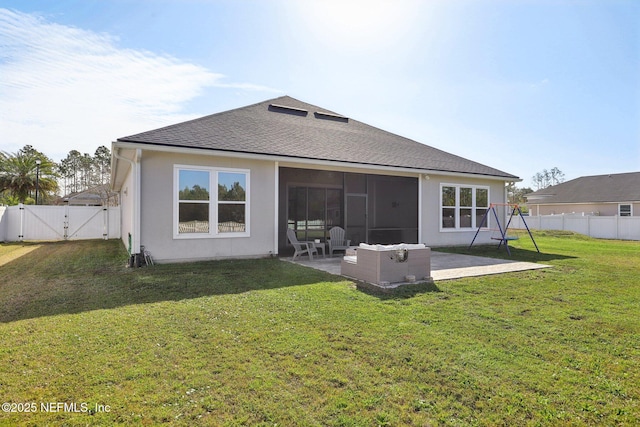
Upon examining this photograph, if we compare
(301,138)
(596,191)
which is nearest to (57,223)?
(301,138)

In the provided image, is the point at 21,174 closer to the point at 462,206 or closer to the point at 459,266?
the point at 462,206

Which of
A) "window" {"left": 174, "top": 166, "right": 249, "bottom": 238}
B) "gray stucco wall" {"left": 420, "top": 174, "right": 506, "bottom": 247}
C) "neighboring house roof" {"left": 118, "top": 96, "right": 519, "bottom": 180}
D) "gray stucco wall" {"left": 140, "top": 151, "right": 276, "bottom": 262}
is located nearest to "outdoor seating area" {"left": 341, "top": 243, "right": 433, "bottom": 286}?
"gray stucco wall" {"left": 140, "top": 151, "right": 276, "bottom": 262}

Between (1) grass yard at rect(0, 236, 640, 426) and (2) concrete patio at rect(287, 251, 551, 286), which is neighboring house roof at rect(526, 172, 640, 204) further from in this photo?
(1) grass yard at rect(0, 236, 640, 426)

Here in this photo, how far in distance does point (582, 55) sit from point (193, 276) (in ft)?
44.0

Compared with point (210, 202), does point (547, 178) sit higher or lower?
higher

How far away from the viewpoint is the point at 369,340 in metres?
3.64

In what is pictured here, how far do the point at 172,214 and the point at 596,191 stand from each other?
31340mm

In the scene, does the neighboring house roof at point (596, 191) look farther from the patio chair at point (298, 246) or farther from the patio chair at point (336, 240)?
the patio chair at point (298, 246)

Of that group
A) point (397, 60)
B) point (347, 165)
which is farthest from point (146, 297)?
point (397, 60)

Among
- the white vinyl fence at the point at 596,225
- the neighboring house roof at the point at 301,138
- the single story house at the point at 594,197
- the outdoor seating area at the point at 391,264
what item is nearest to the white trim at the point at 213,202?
the neighboring house roof at the point at 301,138

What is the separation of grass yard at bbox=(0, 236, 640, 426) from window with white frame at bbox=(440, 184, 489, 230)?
653 centimetres

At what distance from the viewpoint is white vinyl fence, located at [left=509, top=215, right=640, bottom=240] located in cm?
1842

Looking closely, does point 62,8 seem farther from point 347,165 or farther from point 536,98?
point 536,98

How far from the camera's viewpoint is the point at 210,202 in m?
8.62
